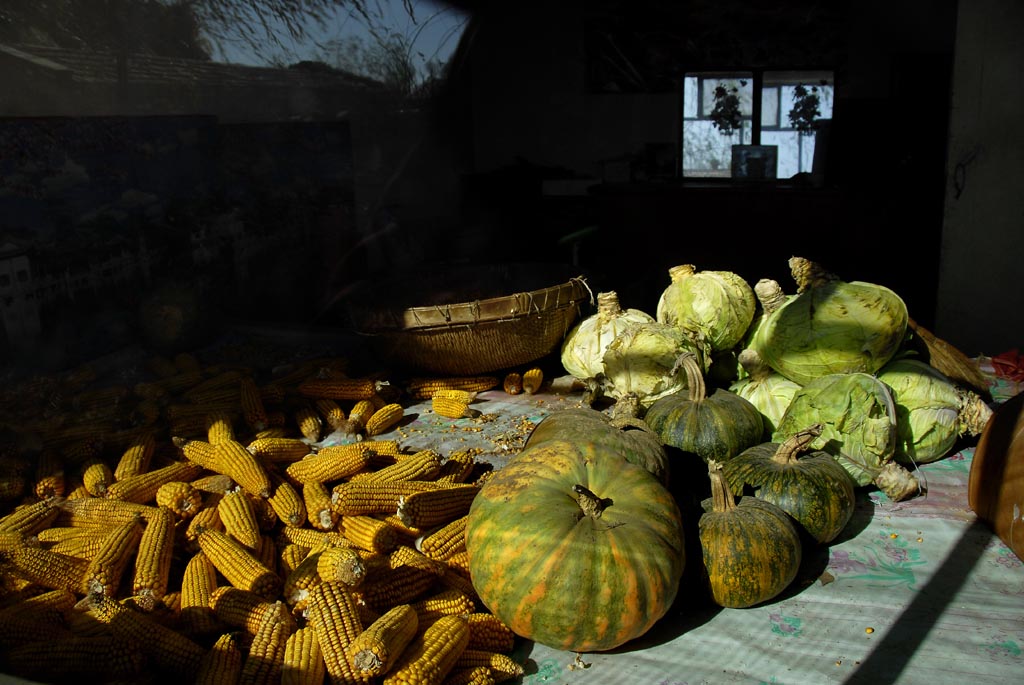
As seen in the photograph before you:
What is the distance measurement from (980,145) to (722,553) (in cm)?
465

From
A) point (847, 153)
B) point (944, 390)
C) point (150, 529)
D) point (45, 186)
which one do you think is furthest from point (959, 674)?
point (847, 153)

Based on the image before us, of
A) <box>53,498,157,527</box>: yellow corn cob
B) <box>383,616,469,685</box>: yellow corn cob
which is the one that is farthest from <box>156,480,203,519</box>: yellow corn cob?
<box>383,616,469,685</box>: yellow corn cob

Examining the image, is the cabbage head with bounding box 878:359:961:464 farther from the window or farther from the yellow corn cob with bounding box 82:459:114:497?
the window

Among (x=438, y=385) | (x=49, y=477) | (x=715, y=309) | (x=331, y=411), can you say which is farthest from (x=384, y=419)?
(x=715, y=309)

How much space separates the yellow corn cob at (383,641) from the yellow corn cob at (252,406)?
2228mm

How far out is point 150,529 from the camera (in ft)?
10.3

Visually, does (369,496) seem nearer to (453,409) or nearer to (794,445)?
(453,409)

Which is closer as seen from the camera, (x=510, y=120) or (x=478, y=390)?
(x=478, y=390)

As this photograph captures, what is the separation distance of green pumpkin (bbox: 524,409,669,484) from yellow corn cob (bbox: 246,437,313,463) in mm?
1280

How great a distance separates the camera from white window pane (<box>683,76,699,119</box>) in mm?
9352

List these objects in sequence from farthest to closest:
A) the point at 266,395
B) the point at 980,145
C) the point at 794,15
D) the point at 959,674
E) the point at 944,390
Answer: the point at 794,15, the point at 980,145, the point at 266,395, the point at 944,390, the point at 959,674

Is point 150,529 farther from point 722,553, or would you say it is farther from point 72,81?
point 72,81

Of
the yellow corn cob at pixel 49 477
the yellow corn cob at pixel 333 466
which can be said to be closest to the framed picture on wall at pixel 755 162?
the yellow corn cob at pixel 333 466

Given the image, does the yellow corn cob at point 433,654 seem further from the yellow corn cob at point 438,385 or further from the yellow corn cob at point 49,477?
the yellow corn cob at point 438,385
